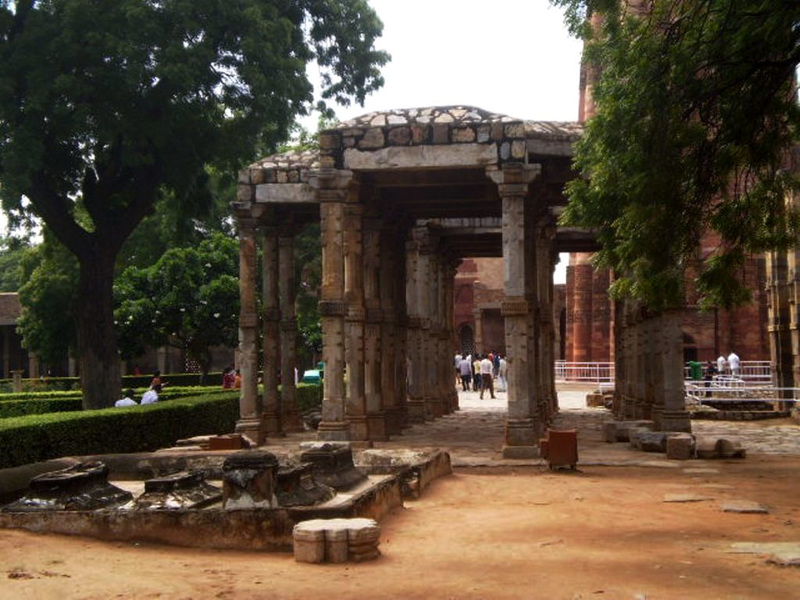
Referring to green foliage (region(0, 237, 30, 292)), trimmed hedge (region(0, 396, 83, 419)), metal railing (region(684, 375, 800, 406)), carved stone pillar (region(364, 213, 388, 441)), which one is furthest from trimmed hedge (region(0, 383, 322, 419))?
green foliage (region(0, 237, 30, 292))

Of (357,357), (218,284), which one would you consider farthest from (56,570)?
(218,284)

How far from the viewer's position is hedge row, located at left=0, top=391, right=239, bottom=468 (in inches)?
475

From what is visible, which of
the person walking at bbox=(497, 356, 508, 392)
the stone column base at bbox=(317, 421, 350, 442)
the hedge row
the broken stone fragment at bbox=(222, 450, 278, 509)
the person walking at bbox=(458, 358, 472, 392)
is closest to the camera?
the broken stone fragment at bbox=(222, 450, 278, 509)

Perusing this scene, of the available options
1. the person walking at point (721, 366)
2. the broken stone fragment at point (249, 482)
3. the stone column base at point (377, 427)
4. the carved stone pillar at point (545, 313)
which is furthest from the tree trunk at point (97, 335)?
the person walking at point (721, 366)

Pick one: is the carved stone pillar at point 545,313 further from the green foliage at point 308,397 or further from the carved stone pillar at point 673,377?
the green foliage at point 308,397

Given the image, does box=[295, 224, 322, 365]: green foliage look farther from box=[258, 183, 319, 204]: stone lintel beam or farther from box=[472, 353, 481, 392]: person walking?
box=[258, 183, 319, 204]: stone lintel beam

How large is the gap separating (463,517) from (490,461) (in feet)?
14.3

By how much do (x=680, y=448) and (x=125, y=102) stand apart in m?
12.7

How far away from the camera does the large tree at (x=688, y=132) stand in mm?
8695

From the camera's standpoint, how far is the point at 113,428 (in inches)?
568

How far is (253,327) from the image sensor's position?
54.2 feet

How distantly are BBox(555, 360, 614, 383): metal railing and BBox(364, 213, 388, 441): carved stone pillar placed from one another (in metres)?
23.8

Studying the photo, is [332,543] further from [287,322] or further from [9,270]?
[9,270]

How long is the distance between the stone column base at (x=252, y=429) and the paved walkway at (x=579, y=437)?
2.15m
